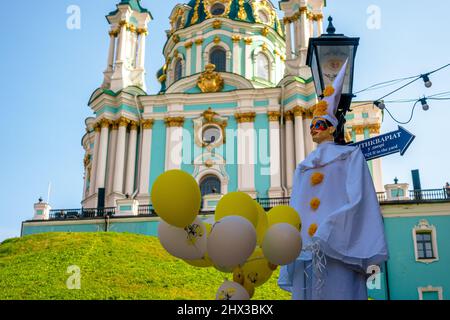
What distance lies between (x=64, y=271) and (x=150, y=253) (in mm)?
3426

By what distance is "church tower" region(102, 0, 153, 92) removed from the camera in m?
32.6

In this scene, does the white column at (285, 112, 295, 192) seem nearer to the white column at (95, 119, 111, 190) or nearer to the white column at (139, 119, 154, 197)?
the white column at (139, 119, 154, 197)

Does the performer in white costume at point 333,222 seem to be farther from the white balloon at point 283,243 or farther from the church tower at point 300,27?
the church tower at point 300,27

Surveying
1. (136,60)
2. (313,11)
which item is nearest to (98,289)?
(136,60)

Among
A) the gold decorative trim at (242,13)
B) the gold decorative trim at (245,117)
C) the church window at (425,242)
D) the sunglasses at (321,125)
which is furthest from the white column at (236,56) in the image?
the sunglasses at (321,125)

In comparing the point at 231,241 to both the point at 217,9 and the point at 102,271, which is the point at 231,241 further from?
the point at 217,9

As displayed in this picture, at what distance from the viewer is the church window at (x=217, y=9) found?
35.5 m

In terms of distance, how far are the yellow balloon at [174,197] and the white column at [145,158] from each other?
23405 mm

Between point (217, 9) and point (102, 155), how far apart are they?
507 inches

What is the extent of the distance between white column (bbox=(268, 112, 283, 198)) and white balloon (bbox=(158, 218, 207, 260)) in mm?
22106

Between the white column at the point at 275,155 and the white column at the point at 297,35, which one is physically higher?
the white column at the point at 297,35

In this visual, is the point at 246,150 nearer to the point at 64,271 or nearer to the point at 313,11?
the point at 313,11

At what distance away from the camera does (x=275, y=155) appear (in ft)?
93.7

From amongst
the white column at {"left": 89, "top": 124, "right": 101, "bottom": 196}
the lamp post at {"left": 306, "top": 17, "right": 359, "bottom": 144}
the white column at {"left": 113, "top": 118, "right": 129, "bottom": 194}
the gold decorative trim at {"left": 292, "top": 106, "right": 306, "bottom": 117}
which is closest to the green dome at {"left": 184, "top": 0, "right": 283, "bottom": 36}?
the gold decorative trim at {"left": 292, "top": 106, "right": 306, "bottom": 117}
